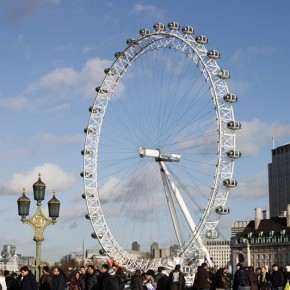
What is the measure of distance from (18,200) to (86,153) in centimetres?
3423

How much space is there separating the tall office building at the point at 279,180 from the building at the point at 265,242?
4064cm

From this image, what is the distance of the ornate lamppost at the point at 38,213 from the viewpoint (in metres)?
26.6

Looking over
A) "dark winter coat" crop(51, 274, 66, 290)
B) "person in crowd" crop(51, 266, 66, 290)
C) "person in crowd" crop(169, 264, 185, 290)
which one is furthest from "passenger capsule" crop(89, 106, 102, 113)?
"dark winter coat" crop(51, 274, 66, 290)

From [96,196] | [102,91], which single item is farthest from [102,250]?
[102,91]

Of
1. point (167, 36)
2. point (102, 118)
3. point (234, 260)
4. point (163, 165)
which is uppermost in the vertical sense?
point (167, 36)

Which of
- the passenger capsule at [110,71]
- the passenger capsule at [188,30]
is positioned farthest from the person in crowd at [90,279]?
the passenger capsule at [110,71]

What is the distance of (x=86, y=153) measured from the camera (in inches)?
2414

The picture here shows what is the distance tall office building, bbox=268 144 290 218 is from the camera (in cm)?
18112

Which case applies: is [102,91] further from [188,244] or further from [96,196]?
[188,244]

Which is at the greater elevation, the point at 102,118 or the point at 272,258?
the point at 102,118

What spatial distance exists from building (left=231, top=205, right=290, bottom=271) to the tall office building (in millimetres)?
40641

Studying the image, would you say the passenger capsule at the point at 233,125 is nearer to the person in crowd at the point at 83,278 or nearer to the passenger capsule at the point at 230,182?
the passenger capsule at the point at 230,182

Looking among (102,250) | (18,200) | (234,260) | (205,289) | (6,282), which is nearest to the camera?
(6,282)

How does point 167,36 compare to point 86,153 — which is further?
point 86,153
